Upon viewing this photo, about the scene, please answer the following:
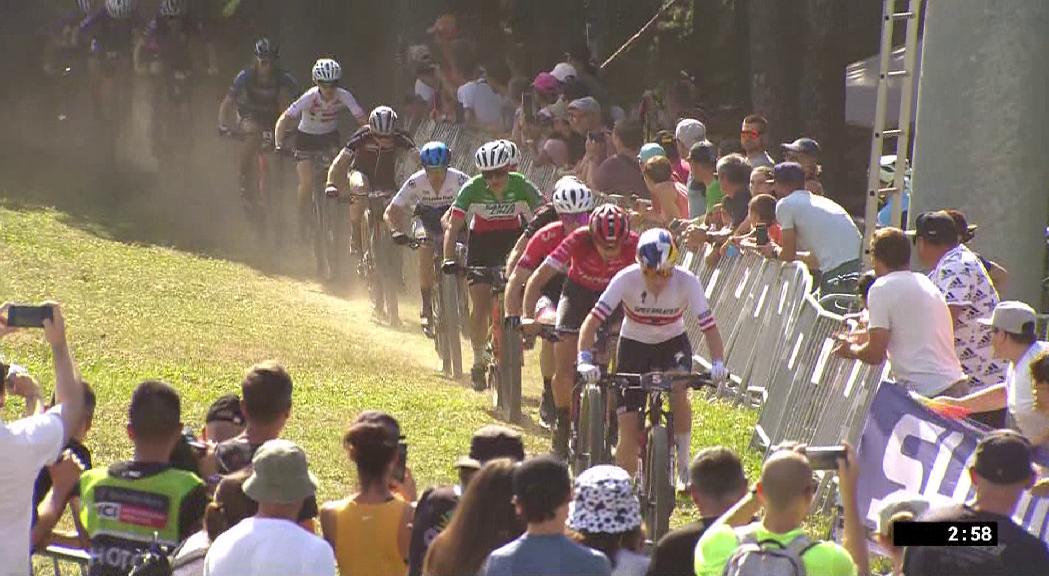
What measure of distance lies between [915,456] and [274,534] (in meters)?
3.85

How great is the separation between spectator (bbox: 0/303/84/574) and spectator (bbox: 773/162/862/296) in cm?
802

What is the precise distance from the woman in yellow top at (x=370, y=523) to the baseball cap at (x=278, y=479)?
20.1 inches

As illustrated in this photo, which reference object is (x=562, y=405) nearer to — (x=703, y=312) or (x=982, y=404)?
(x=703, y=312)

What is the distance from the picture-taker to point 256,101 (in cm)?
2719

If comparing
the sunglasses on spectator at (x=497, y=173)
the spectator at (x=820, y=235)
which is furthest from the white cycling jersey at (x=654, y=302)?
the sunglasses on spectator at (x=497, y=173)

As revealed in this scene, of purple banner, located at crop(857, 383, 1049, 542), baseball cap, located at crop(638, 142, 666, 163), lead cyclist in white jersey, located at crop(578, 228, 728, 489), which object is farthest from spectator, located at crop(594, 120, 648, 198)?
purple banner, located at crop(857, 383, 1049, 542)

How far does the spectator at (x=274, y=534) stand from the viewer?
705 centimetres

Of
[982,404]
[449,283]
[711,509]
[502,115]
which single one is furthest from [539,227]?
[502,115]

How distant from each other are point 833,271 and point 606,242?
9.02 ft

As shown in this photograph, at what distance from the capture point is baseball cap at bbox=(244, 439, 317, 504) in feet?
23.9

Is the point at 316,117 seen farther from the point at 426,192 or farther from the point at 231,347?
the point at 231,347

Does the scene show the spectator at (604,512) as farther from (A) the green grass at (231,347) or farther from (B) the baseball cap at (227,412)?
(A) the green grass at (231,347)

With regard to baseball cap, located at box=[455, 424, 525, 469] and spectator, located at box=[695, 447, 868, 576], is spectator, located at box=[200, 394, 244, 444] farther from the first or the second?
spectator, located at box=[695, 447, 868, 576]

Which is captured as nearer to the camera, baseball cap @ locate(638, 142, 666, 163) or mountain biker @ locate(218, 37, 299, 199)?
baseball cap @ locate(638, 142, 666, 163)
